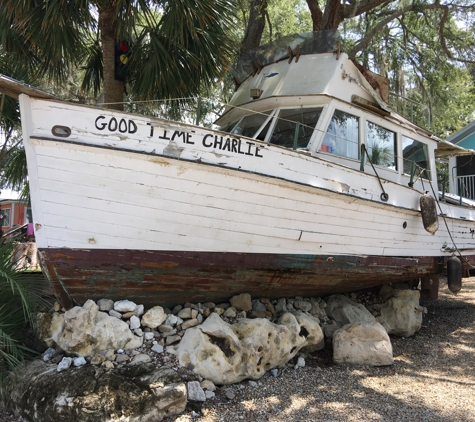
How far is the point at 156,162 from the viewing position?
4.32m

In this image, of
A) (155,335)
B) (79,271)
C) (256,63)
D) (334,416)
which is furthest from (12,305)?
(256,63)

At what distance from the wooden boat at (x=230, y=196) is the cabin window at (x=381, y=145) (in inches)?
1.1

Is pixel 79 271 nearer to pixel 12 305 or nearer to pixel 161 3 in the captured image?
pixel 12 305

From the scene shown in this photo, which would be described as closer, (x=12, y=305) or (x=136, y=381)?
(x=136, y=381)

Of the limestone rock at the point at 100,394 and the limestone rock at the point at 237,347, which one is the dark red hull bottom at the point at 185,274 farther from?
the limestone rock at the point at 100,394

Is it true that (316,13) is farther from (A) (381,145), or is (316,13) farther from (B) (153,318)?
(B) (153,318)

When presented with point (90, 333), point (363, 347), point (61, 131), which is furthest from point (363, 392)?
point (61, 131)

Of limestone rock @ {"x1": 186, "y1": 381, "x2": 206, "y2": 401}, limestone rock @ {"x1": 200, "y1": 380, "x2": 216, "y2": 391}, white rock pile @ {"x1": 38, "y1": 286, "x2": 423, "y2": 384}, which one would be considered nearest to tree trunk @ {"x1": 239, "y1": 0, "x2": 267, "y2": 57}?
white rock pile @ {"x1": 38, "y1": 286, "x2": 423, "y2": 384}

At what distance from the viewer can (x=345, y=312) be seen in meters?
5.85

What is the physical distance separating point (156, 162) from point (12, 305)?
2.17 metres

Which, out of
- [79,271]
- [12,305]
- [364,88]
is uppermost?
[364,88]

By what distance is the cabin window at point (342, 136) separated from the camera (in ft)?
19.0

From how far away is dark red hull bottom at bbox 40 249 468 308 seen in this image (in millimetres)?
4301

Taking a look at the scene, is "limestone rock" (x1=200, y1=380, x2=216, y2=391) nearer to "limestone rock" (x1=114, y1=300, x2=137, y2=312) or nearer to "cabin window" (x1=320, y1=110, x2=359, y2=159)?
"limestone rock" (x1=114, y1=300, x2=137, y2=312)
